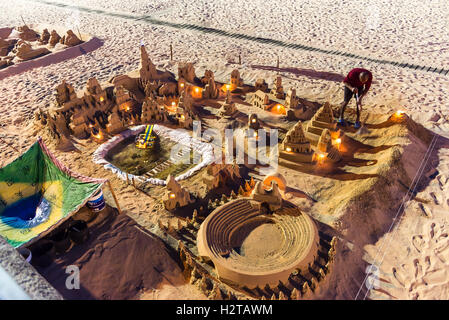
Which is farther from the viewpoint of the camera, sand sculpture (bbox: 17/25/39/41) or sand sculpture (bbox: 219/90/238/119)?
sand sculpture (bbox: 17/25/39/41)

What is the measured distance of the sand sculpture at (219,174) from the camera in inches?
655

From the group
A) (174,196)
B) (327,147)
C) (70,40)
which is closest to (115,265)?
(174,196)

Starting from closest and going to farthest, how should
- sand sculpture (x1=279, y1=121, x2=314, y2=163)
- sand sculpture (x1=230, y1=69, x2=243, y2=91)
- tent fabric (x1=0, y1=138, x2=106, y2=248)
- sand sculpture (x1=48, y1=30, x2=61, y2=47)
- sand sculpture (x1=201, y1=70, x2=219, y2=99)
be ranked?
tent fabric (x1=0, y1=138, x2=106, y2=248) → sand sculpture (x1=279, y1=121, x2=314, y2=163) → sand sculpture (x1=201, y1=70, x2=219, y2=99) → sand sculpture (x1=230, y1=69, x2=243, y2=91) → sand sculpture (x1=48, y1=30, x2=61, y2=47)

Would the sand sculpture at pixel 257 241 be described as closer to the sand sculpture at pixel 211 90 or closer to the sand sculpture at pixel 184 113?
the sand sculpture at pixel 184 113

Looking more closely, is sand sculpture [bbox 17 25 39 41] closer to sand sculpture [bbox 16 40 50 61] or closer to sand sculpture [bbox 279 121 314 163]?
sand sculpture [bbox 16 40 50 61]

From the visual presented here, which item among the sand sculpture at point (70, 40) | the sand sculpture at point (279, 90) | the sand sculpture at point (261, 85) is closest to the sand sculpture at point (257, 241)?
the sand sculpture at point (279, 90)

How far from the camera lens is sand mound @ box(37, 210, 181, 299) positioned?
1202 cm

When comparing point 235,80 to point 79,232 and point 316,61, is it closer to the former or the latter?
point 316,61

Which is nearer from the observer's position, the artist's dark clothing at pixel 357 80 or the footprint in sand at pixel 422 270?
the footprint in sand at pixel 422 270

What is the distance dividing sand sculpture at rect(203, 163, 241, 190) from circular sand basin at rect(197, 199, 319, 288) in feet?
6.96

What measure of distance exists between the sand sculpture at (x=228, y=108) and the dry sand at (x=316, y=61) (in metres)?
5.55

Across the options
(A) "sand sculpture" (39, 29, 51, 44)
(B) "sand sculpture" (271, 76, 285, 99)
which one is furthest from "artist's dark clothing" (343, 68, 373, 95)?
(A) "sand sculpture" (39, 29, 51, 44)

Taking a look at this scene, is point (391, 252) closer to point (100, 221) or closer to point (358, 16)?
point (100, 221)

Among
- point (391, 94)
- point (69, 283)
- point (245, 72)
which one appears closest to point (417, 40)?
point (391, 94)
